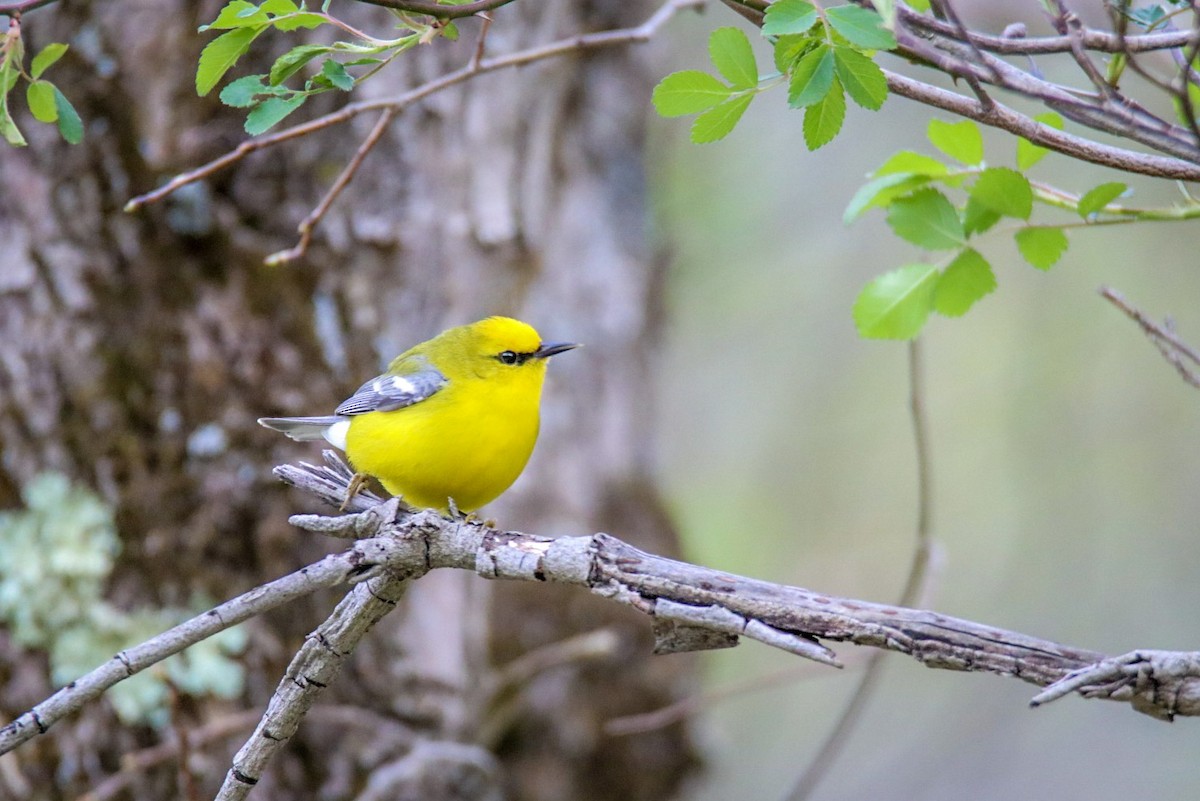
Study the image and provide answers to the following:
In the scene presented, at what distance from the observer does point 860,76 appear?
5.19 ft

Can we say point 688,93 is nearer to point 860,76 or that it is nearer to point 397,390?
point 860,76

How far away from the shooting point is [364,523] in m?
1.92

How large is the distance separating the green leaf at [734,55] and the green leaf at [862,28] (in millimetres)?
236

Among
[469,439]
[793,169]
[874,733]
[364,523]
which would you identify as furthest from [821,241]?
[364,523]

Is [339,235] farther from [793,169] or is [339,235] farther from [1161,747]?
[1161,747]

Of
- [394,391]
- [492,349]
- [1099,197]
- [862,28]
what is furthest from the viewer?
[492,349]

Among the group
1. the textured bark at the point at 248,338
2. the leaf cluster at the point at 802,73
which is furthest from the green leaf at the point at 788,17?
the textured bark at the point at 248,338

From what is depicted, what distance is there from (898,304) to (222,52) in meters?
1.31

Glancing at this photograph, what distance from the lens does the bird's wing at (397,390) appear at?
11.0 feet

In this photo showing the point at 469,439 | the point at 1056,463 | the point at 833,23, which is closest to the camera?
the point at 833,23

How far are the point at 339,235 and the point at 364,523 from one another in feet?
7.00

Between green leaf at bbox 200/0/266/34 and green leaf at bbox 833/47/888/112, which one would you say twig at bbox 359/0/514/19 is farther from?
green leaf at bbox 833/47/888/112

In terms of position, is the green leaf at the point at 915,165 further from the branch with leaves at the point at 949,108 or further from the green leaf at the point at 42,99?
the green leaf at the point at 42,99

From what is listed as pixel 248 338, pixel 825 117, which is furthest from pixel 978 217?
pixel 248 338
